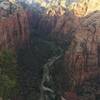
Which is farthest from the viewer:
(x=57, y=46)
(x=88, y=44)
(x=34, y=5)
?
(x=34, y=5)

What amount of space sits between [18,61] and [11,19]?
9878mm

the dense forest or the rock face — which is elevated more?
the rock face

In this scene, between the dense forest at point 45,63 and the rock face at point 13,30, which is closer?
the dense forest at point 45,63

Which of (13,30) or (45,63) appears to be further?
(45,63)

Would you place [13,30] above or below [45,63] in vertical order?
above

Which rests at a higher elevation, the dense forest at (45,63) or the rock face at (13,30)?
the rock face at (13,30)

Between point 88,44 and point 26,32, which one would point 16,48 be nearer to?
point 26,32

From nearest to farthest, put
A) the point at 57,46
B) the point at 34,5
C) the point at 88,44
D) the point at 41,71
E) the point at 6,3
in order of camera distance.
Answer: the point at 88,44
the point at 41,71
the point at 6,3
the point at 57,46
the point at 34,5

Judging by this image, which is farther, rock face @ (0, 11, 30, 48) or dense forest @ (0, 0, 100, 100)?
rock face @ (0, 11, 30, 48)

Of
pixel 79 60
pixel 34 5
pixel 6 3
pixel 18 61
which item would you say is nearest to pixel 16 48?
pixel 18 61

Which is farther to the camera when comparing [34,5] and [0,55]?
[34,5]

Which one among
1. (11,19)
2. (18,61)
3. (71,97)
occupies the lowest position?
(71,97)

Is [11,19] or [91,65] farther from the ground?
[11,19]

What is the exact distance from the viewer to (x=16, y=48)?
80500 millimetres
